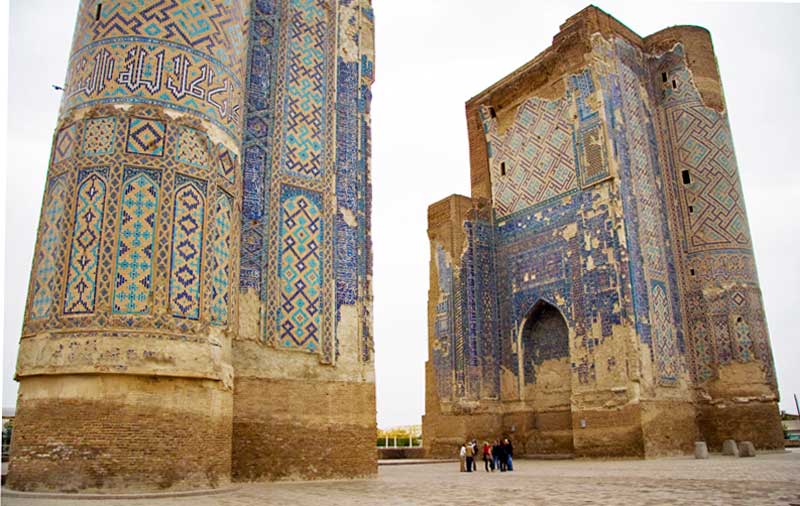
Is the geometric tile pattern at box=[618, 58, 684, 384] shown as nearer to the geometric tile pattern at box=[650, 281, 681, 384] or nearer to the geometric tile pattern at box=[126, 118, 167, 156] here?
the geometric tile pattern at box=[650, 281, 681, 384]

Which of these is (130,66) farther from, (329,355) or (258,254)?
(329,355)

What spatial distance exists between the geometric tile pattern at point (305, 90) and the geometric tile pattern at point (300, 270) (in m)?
0.56

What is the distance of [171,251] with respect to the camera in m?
7.29

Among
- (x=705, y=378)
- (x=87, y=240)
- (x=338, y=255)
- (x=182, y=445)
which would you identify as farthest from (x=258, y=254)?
(x=705, y=378)

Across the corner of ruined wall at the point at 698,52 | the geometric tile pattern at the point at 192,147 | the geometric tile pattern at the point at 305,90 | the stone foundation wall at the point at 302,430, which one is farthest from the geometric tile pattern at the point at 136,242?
the corner of ruined wall at the point at 698,52

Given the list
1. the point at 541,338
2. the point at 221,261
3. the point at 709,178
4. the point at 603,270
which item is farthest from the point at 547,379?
the point at 221,261

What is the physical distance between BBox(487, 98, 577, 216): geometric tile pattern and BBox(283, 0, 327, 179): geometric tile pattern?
8.47 meters

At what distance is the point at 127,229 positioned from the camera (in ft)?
23.5

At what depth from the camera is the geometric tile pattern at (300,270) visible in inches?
355

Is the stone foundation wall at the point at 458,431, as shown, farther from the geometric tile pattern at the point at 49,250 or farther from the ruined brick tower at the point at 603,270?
the geometric tile pattern at the point at 49,250

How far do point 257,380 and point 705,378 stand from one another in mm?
12128

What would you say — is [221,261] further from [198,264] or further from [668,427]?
[668,427]

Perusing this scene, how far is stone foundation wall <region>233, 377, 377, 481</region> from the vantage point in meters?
8.25

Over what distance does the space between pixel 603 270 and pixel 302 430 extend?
913 cm
